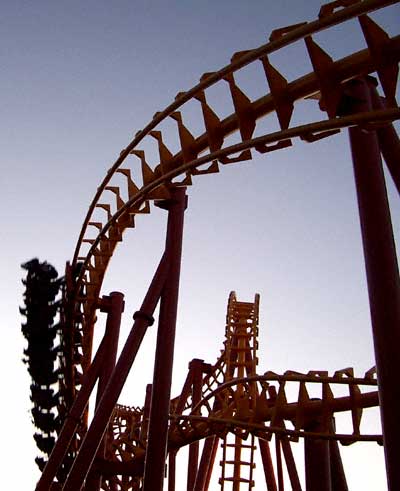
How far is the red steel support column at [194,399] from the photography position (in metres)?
10.7

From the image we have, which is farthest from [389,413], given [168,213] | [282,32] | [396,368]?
[168,213]

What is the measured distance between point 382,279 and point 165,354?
3.60 metres

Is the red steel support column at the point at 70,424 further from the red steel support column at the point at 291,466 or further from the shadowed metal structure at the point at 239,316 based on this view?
the red steel support column at the point at 291,466

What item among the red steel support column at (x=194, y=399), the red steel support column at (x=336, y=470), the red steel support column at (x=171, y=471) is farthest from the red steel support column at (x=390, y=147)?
the red steel support column at (x=171, y=471)

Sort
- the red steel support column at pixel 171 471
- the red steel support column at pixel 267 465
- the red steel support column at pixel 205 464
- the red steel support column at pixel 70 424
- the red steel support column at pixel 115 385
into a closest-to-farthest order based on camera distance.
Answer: the red steel support column at pixel 115 385, the red steel support column at pixel 70 424, the red steel support column at pixel 205 464, the red steel support column at pixel 267 465, the red steel support column at pixel 171 471

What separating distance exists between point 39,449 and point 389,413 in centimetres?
1195

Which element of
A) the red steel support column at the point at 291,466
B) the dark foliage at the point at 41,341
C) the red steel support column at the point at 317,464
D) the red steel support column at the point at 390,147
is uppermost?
the dark foliage at the point at 41,341

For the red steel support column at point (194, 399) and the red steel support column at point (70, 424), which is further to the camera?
the red steel support column at point (194, 399)

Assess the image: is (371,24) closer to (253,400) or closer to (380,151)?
(380,151)

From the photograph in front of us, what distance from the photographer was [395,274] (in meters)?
3.47

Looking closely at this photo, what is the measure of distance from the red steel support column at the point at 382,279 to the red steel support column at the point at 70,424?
6.22 meters

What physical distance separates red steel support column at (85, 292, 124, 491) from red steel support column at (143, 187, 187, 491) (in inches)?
98.5

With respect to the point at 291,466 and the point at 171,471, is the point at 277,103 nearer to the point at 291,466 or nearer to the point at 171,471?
the point at 291,466

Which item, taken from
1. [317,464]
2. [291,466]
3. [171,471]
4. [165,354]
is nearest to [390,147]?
[165,354]
